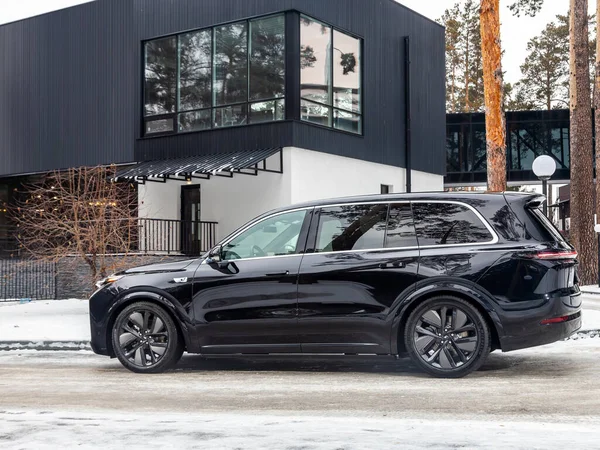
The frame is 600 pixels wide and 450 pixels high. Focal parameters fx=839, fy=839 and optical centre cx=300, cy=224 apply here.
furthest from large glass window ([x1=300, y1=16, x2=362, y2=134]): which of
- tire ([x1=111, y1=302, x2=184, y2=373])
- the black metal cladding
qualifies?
tire ([x1=111, y1=302, x2=184, y2=373])

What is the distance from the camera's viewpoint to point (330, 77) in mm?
22469

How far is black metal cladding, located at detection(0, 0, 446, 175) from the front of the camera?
22.6 metres

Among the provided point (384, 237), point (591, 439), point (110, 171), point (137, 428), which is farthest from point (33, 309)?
point (591, 439)

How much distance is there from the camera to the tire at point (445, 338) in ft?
26.3

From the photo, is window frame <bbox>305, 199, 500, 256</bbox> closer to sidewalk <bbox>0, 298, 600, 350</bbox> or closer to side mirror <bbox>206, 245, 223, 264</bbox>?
side mirror <bbox>206, 245, 223, 264</bbox>

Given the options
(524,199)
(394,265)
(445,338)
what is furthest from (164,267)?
(524,199)

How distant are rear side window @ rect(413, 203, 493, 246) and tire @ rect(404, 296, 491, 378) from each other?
61 centimetres

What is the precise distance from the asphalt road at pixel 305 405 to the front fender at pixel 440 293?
53 cm

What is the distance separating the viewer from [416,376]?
27.6 feet

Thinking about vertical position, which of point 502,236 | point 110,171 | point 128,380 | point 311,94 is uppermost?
point 311,94

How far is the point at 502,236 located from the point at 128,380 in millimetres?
4032

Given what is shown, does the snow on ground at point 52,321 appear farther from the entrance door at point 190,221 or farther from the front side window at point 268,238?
the entrance door at point 190,221

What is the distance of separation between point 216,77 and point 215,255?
14.5 meters

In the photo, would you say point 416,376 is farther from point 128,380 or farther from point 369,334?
point 128,380
